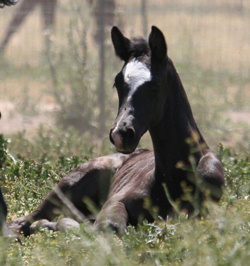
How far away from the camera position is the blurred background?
39.9ft

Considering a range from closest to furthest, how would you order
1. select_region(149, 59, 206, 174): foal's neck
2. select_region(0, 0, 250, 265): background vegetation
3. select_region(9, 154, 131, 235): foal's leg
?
select_region(149, 59, 206, 174): foal's neck < select_region(9, 154, 131, 235): foal's leg < select_region(0, 0, 250, 265): background vegetation

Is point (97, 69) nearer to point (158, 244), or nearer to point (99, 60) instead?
point (99, 60)

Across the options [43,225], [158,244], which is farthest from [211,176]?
A: [43,225]

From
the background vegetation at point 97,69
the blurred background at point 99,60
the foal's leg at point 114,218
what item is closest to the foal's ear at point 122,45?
the foal's leg at point 114,218

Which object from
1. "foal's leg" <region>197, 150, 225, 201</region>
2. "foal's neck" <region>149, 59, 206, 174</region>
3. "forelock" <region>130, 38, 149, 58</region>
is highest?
"forelock" <region>130, 38, 149, 58</region>

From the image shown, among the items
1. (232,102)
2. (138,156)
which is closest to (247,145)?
(232,102)

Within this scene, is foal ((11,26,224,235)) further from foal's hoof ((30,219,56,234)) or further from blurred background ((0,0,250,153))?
blurred background ((0,0,250,153))

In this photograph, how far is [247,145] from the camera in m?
11.2

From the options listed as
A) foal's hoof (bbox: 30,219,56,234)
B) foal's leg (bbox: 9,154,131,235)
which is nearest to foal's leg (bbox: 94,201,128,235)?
foal's hoof (bbox: 30,219,56,234)

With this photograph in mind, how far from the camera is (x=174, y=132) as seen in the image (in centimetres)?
666

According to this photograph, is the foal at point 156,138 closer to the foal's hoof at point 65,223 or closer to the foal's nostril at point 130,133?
the foal's nostril at point 130,133

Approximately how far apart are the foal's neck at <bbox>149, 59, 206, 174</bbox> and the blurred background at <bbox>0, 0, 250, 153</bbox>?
17.2ft

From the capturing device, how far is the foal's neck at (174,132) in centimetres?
662

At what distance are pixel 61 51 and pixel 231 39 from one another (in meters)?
2.59
